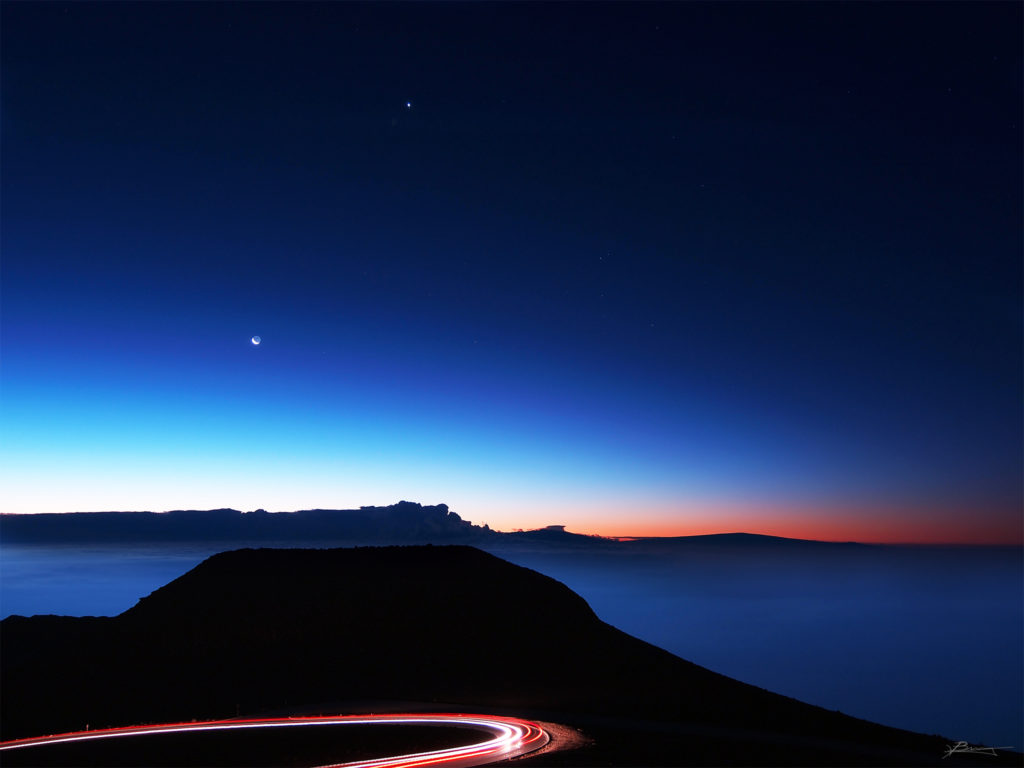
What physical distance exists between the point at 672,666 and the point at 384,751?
31414 mm

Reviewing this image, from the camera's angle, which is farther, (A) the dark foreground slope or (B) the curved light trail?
(A) the dark foreground slope

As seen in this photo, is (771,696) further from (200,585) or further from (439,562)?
(200,585)

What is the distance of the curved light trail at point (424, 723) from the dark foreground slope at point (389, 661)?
11.2 feet

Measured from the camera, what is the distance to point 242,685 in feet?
164

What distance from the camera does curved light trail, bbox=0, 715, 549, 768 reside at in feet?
83.6

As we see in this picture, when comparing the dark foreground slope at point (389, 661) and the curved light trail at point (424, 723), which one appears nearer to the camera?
the curved light trail at point (424, 723)

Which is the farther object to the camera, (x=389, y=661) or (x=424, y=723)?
(x=389, y=661)

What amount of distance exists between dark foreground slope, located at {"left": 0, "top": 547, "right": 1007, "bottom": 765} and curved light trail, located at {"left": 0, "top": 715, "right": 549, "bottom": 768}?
3.42 m

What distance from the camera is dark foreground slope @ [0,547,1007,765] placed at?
38781 mm

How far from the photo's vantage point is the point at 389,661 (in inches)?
2120

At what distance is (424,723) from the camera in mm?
33344

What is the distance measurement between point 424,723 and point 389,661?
71.1 feet

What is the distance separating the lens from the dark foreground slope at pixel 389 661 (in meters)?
38.8

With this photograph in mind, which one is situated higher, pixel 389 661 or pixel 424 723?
pixel 424 723
